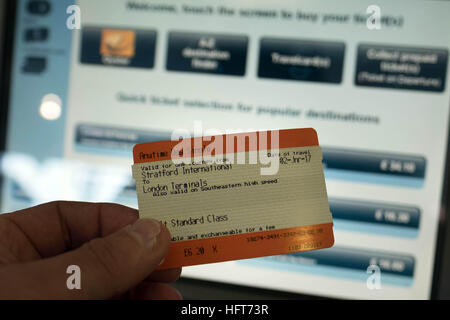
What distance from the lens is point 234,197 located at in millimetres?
533

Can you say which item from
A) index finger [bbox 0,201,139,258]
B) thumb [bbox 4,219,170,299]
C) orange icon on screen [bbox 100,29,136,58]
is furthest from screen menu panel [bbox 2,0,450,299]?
thumb [bbox 4,219,170,299]

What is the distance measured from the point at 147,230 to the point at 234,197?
0.44 ft

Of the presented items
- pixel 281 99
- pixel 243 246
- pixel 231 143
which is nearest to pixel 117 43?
pixel 281 99

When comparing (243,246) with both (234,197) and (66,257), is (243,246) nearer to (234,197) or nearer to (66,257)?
(234,197)

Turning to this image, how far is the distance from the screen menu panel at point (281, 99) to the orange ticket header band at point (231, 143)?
318 mm

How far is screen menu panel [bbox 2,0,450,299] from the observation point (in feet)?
2.67

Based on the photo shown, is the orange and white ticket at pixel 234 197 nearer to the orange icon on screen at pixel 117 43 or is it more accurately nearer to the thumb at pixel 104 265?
the thumb at pixel 104 265

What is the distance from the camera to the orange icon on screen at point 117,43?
91 cm

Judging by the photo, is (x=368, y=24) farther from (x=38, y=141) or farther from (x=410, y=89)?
(x=38, y=141)

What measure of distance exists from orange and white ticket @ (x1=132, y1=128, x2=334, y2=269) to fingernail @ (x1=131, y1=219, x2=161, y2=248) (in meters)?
0.02

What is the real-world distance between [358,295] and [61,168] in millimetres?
809

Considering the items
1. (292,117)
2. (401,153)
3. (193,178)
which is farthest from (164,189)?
(401,153)
